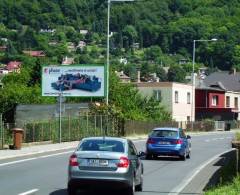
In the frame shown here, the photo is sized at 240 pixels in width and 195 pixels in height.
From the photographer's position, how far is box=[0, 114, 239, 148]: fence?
40.8m

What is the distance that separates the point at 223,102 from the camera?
113625mm

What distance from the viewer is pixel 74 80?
195 feet

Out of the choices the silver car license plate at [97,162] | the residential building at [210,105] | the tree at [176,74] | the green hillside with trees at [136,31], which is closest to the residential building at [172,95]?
the residential building at [210,105]

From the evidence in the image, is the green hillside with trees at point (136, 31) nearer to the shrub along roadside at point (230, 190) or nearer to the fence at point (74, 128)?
the fence at point (74, 128)

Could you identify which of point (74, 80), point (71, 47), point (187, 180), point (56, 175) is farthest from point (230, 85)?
point (187, 180)

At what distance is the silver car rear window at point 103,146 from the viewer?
16406mm

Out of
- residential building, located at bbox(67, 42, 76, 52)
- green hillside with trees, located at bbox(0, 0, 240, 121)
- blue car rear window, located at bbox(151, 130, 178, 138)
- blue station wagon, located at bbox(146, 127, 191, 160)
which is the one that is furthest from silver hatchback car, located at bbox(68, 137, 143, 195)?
residential building, located at bbox(67, 42, 76, 52)

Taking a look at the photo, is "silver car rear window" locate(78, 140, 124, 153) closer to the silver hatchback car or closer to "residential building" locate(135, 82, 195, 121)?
the silver hatchback car

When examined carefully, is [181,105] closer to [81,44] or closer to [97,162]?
[97,162]

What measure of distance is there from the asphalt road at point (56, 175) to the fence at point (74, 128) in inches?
339

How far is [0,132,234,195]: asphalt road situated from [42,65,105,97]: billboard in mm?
26696

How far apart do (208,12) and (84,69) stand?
105503mm

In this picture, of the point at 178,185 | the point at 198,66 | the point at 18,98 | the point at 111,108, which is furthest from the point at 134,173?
the point at 198,66

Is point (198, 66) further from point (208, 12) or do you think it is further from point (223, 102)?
point (223, 102)
